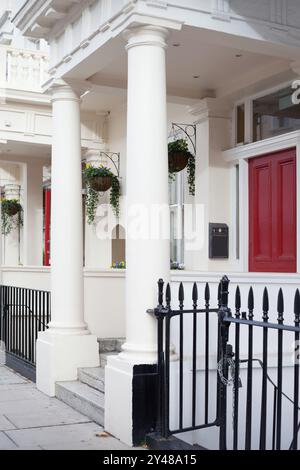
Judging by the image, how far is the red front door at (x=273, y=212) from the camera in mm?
7496

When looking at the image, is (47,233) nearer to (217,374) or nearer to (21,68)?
(21,68)

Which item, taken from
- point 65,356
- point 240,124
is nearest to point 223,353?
point 65,356

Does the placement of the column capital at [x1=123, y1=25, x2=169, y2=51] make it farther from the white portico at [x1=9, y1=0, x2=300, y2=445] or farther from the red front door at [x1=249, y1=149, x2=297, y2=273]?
the red front door at [x1=249, y1=149, x2=297, y2=273]

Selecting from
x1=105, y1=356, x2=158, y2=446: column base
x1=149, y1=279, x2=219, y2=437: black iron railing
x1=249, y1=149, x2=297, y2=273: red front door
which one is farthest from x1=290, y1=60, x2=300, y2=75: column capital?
x1=105, y1=356, x2=158, y2=446: column base

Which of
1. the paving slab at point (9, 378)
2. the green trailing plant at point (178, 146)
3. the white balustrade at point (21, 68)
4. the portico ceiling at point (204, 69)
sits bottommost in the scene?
the paving slab at point (9, 378)

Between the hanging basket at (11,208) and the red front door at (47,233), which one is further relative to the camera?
the red front door at (47,233)

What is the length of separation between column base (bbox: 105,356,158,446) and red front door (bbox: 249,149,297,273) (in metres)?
2.87

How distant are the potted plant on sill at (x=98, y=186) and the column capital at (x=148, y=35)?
530 centimetres

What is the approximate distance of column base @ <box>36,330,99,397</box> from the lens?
7.19 meters

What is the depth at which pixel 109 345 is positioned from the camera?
25.6ft

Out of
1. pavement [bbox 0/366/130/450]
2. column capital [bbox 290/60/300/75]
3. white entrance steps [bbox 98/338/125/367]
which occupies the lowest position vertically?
pavement [bbox 0/366/130/450]

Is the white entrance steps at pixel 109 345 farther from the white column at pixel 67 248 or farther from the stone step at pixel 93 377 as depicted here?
the stone step at pixel 93 377

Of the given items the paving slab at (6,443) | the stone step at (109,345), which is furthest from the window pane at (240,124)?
the paving slab at (6,443)
